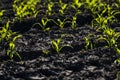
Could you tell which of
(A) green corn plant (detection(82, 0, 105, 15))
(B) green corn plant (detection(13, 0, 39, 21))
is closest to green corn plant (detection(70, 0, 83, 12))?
(A) green corn plant (detection(82, 0, 105, 15))

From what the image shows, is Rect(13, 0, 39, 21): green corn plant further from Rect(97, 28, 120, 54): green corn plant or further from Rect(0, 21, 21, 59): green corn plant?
Rect(97, 28, 120, 54): green corn plant

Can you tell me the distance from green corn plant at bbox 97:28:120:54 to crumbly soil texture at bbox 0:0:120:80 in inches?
3.9

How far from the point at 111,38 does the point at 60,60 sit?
1.02 metres

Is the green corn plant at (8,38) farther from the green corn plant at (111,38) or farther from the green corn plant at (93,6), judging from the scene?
the green corn plant at (93,6)

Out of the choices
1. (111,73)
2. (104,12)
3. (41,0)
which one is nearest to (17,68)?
(111,73)

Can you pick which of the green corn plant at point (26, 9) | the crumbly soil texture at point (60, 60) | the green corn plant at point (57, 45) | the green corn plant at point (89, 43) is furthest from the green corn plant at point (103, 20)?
the green corn plant at point (26, 9)

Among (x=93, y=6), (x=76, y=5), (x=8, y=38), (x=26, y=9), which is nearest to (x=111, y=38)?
(x=93, y=6)

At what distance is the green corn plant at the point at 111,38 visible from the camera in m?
5.49

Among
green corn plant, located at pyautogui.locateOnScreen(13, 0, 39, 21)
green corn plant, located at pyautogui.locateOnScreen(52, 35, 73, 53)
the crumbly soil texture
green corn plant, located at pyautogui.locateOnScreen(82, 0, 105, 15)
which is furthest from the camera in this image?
green corn plant, located at pyautogui.locateOnScreen(82, 0, 105, 15)

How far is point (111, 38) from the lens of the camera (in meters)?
5.66

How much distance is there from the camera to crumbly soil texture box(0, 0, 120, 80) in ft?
15.9

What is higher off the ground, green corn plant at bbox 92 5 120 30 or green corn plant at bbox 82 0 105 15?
green corn plant at bbox 82 0 105 15

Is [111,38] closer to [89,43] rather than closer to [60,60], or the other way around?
[89,43]

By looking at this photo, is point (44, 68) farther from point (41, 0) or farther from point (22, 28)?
point (41, 0)
